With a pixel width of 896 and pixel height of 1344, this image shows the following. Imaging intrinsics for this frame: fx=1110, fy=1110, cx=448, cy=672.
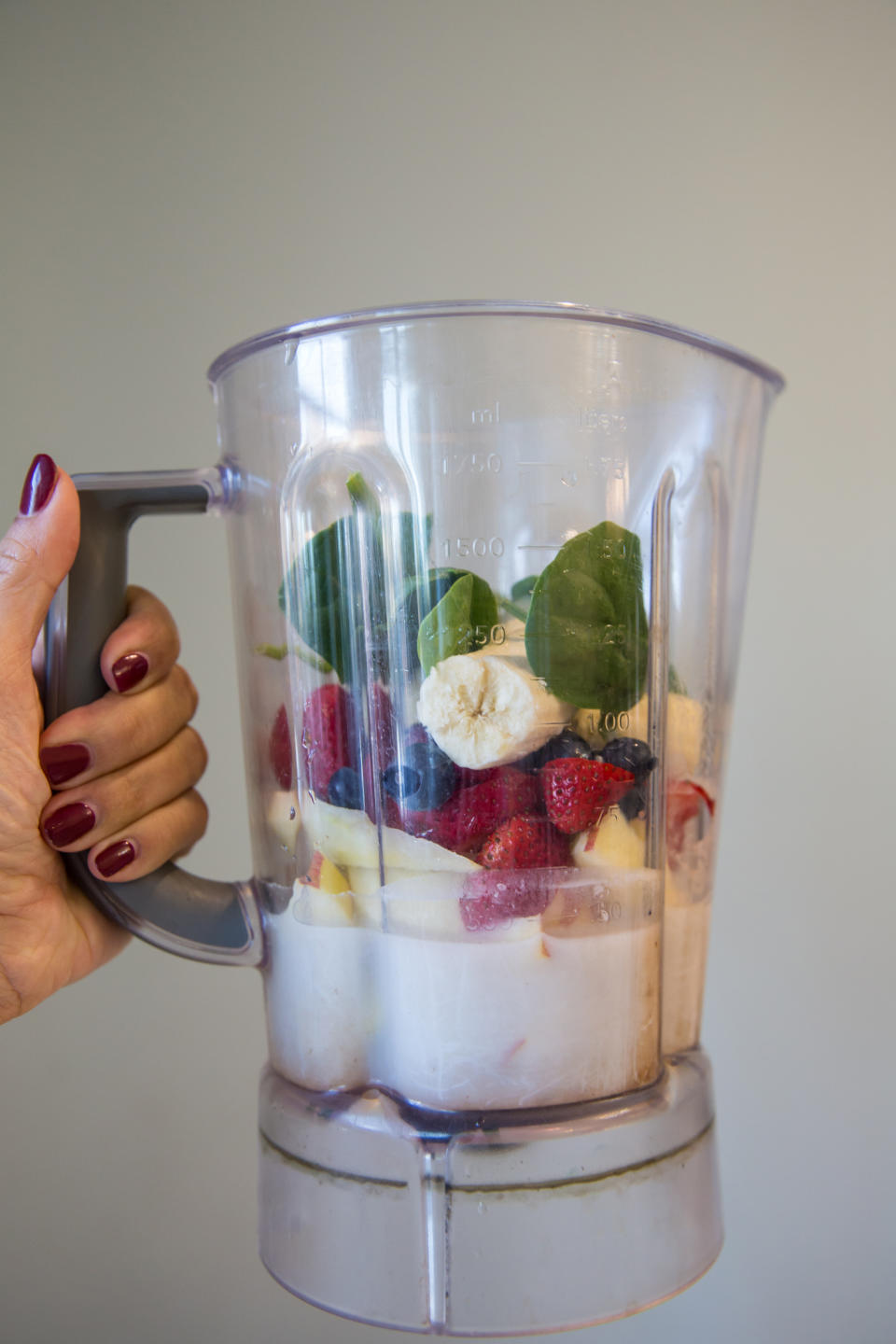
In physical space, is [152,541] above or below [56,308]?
below

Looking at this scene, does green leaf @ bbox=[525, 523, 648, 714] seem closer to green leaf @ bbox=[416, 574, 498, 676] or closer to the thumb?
green leaf @ bbox=[416, 574, 498, 676]

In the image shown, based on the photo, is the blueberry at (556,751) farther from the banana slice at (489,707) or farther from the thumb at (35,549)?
the thumb at (35,549)

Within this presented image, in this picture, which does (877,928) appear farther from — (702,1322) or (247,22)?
(247,22)

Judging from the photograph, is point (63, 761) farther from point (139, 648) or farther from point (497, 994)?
point (497, 994)

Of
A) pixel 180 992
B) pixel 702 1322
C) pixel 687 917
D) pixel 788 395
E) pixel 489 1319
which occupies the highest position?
pixel 788 395

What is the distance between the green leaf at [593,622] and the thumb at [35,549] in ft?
0.86

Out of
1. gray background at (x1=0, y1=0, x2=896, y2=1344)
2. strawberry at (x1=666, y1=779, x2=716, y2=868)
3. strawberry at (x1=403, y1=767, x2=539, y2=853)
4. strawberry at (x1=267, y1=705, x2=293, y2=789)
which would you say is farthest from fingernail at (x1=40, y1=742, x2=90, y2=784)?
gray background at (x1=0, y1=0, x2=896, y2=1344)

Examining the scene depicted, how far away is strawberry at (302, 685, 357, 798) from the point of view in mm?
553

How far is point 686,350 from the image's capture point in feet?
1.84

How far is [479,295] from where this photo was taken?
114cm

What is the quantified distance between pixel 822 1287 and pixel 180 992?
0.76 meters

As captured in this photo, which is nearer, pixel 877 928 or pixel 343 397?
pixel 343 397

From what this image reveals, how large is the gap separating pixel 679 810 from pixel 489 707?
0.14 meters

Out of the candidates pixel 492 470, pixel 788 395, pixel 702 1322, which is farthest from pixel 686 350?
pixel 702 1322
